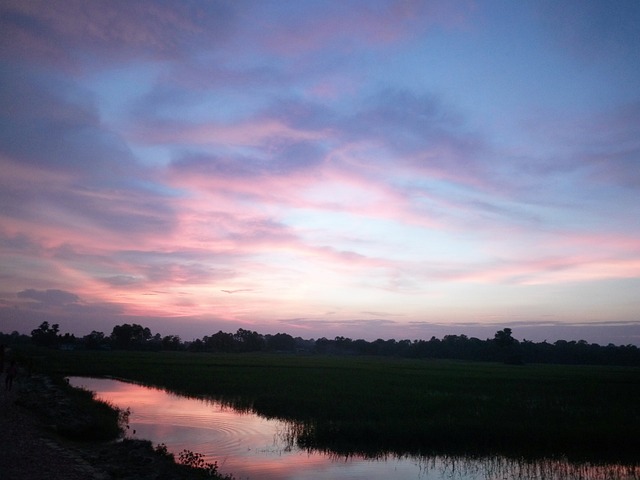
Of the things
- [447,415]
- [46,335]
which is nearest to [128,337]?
[46,335]

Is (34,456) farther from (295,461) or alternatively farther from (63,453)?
(295,461)

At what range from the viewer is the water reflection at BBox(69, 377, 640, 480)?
1407 cm

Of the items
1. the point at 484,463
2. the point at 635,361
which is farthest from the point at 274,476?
the point at 635,361

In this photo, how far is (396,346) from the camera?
14075cm

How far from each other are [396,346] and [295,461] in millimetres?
129714

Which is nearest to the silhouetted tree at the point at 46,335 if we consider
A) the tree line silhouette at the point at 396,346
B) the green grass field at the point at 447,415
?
the tree line silhouette at the point at 396,346

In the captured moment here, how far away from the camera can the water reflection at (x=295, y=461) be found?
554 inches

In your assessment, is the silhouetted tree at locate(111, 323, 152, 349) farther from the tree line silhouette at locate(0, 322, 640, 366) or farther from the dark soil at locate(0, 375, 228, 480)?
the dark soil at locate(0, 375, 228, 480)

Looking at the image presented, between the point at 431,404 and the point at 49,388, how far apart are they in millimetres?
19372

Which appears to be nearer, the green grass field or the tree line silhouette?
the green grass field

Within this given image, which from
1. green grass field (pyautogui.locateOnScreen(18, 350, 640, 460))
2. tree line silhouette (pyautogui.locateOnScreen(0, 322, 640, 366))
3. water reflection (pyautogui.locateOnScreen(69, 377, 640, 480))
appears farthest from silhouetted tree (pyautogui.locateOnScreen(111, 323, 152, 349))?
water reflection (pyautogui.locateOnScreen(69, 377, 640, 480))

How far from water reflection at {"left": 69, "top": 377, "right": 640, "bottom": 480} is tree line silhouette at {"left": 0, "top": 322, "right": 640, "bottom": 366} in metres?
84.2

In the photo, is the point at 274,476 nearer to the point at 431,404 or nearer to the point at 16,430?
the point at 16,430

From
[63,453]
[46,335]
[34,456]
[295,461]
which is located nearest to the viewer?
[34,456]
